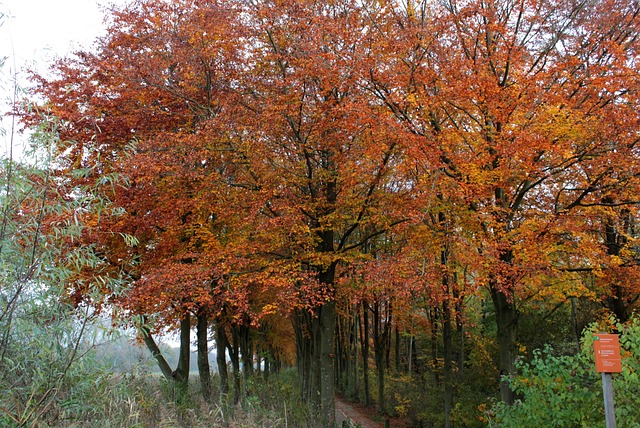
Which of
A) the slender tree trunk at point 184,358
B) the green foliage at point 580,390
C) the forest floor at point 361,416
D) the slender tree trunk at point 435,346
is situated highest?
the green foliage at point 580,390

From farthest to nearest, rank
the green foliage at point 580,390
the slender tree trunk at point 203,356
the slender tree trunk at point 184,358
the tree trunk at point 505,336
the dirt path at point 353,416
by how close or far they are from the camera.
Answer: the dirt path at point 353,416, the slender tree trunk at point 184,358, the slender tree trunk at point 203,356, the tree trunk at point 505,336, the green foliage at point 580,390

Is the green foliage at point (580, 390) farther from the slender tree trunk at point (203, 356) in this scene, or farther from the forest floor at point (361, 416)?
the forest floor at point (361, 416)

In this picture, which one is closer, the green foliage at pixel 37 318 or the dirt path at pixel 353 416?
the green foliage at pixel 37 318

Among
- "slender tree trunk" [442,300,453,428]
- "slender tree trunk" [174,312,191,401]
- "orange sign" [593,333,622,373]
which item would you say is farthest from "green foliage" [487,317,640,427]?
"slender tree trunk" [174,312,191,401]

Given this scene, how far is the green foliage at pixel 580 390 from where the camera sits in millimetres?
6633

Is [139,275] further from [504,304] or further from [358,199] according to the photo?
[504,304]

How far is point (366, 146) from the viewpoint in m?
12.5

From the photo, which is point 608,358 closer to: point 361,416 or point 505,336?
point 505,336

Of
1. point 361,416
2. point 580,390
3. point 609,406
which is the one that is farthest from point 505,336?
point 361,416

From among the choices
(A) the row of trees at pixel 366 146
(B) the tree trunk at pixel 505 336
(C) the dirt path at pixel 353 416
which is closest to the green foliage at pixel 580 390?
(A) the row of trees at pixel 366 146

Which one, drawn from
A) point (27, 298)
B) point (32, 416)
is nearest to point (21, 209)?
point (27, 298)

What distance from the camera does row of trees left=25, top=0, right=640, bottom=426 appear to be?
10469 mm

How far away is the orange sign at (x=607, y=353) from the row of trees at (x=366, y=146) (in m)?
3.79

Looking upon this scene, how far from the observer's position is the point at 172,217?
13930mm
